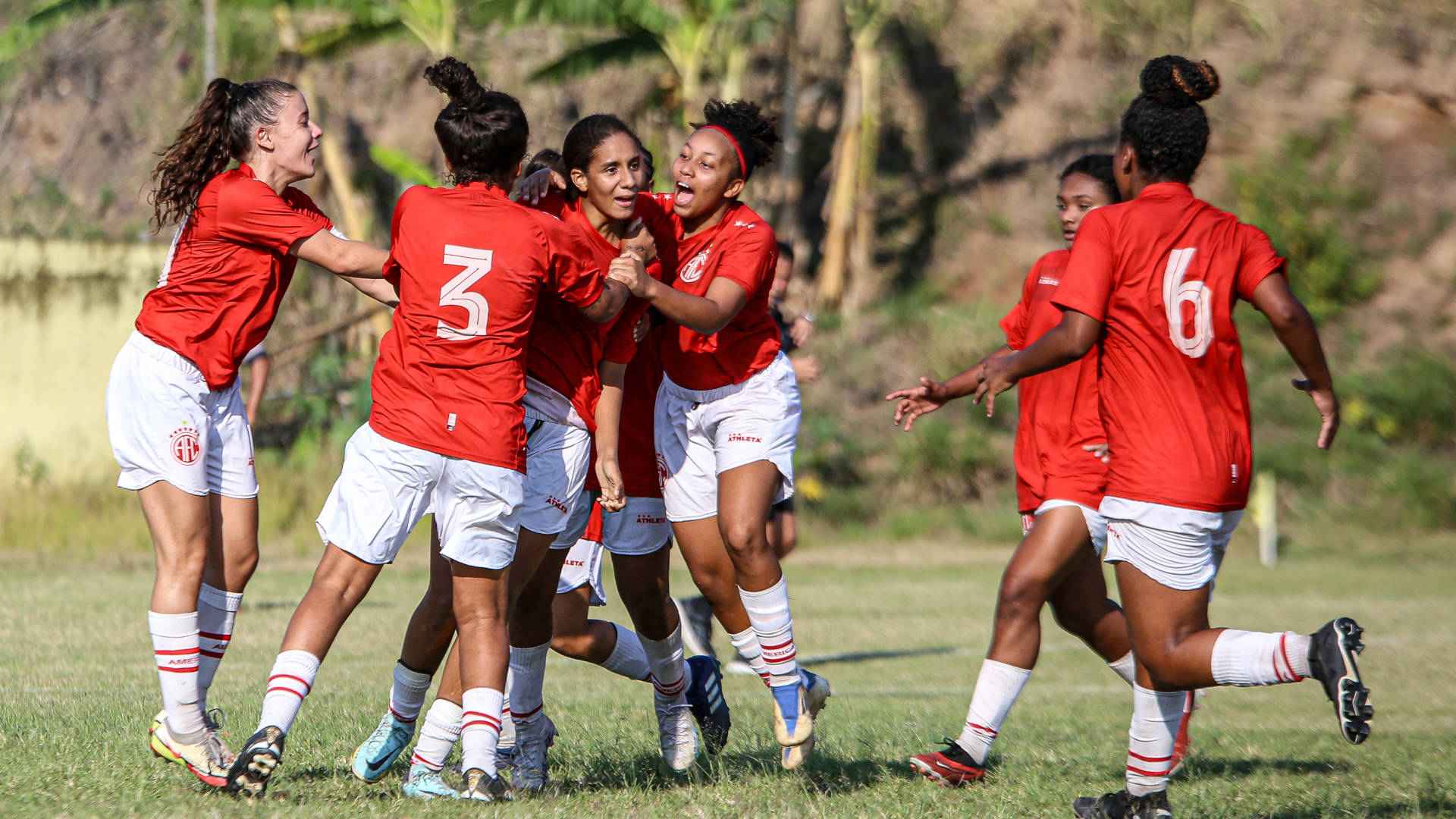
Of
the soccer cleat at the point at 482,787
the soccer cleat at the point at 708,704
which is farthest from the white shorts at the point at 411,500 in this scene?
the soccer cleat at the point at 708,704

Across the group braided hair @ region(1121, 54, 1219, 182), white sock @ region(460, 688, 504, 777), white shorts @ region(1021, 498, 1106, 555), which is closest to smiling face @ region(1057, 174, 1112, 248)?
white shorts @ region(1021, 498, 1106, 555)

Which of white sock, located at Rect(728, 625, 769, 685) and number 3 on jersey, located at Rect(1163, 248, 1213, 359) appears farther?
white sock, located at Rect(728, 625, 769, 685)

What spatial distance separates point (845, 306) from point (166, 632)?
71.8ft

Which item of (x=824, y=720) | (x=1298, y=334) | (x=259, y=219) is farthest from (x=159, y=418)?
(x=824, y=720)

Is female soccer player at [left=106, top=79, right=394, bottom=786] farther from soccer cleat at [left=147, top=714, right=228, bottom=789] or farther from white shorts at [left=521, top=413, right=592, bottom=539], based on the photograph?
white shorts at [left=521, top=413, right=592, bottom=539]

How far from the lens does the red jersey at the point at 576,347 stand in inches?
216

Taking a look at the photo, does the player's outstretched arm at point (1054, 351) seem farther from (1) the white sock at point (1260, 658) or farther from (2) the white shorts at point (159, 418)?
(2) the white shorts at point (159, 418)

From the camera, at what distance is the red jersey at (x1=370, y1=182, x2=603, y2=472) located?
16.3ft

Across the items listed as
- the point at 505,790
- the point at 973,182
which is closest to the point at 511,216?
the point at 505,790

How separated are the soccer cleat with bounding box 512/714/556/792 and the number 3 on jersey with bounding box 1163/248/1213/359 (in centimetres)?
259

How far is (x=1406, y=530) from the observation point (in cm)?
2130

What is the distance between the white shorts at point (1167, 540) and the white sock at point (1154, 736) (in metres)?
0.43

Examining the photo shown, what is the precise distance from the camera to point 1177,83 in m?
5.19

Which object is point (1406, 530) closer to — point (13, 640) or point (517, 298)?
point (13, 640)
